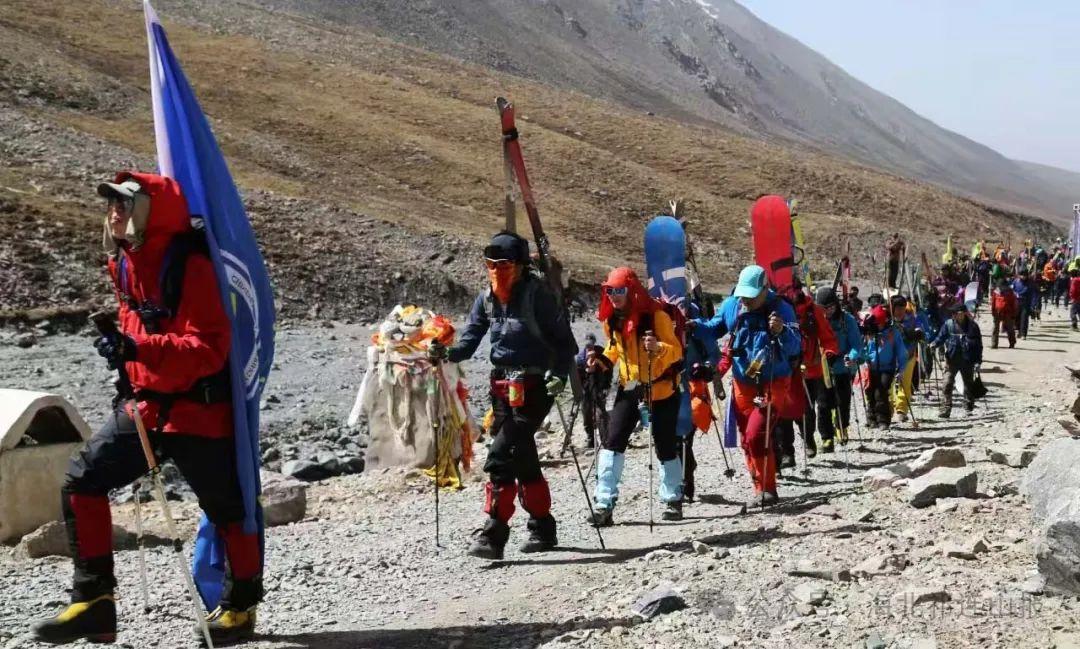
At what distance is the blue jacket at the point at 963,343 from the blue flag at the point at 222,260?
519 inches

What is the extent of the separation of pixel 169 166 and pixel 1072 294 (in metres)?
30.4

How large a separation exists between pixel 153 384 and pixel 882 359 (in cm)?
1188

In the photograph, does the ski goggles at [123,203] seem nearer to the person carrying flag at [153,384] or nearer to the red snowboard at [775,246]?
the person carrying flag at [153,384]

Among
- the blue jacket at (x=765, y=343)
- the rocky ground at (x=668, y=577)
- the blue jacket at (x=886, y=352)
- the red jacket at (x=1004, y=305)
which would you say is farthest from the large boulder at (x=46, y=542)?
the red jacket at (x=1004, y=305)

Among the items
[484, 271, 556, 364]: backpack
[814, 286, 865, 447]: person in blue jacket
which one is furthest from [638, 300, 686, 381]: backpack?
[814, 286, 865, 447]: person in blue jacket

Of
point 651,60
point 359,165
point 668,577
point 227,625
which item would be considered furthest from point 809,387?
point 651,60

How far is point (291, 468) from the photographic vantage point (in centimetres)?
1370

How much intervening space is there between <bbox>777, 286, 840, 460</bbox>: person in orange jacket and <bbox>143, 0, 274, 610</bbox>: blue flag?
507 cm

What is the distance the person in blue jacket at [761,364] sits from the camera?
30.0ft

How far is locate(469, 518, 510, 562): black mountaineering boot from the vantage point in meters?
7.56

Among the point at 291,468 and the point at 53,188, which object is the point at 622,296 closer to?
the point at 291,468

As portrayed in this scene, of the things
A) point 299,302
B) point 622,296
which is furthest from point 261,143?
point 622,296

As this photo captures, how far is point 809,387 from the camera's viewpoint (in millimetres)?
13109

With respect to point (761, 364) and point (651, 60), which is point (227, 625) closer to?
point (761, 364)
